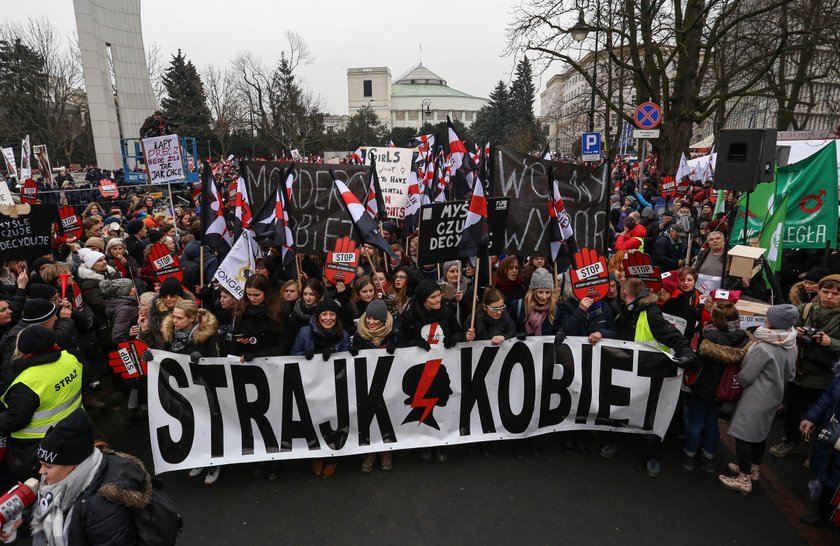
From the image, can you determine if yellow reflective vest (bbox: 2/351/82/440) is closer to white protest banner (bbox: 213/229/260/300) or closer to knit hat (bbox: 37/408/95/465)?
knit hat (bbox: 37/408/95/465)

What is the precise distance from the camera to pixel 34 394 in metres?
3.34

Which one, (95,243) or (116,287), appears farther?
(95,243)

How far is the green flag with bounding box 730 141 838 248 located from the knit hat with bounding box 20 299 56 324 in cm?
788

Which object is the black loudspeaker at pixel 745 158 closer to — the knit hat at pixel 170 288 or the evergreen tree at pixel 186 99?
the knit hat at pixel 170 288

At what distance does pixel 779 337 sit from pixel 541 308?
1.99 metres

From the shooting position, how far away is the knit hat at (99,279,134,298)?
19.2 feet

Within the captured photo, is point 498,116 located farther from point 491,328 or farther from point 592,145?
point 491,328

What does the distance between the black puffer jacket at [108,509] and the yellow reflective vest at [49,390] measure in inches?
55.6

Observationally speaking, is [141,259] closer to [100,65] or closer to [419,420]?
[419,420]

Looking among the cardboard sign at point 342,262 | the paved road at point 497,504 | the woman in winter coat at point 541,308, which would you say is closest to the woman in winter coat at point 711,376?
the paved road at point 497,504

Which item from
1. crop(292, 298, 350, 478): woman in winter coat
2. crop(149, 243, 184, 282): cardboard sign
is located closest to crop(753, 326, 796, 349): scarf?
crop(292, 298, 350, 478): woman in winter coat

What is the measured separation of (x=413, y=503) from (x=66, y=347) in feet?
11.5

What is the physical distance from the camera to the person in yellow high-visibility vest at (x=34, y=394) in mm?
3320

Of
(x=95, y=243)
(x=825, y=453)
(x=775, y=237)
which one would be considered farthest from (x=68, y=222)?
(x=775, y=237)
